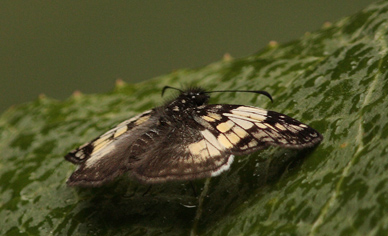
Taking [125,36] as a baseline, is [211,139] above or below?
below

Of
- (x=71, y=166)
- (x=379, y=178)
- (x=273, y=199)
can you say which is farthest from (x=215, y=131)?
(x=71, y=166)

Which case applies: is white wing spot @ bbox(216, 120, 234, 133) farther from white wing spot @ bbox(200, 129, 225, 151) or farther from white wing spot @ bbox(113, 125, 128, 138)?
white wing spot @ bbox(113, 125, 128, 138)

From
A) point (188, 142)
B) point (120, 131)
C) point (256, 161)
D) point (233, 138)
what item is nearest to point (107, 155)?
point (120, 131)

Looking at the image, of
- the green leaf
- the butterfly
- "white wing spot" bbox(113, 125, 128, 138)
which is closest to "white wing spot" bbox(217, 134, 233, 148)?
the butterfly

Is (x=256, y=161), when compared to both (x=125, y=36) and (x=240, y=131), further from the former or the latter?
(x=125, y=36)

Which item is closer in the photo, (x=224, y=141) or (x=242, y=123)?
(x=224, y=141)

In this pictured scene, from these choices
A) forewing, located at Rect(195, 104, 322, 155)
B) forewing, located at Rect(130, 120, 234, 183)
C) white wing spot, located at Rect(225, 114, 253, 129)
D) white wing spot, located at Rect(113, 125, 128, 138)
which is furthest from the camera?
white wing spot, located at Rect(113, 125, 128, 138)

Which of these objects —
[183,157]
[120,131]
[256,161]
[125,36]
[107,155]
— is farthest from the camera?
[125,36]
